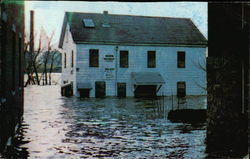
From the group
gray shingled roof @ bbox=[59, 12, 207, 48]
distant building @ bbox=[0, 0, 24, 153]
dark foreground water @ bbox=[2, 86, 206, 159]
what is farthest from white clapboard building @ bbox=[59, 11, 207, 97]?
distant building @ bbox=[0, 0, 24, 153]

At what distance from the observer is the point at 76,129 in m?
12.1

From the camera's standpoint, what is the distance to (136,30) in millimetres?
34031

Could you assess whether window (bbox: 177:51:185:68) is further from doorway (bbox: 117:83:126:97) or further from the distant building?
the distant building

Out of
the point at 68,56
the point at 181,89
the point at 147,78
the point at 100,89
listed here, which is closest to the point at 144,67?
the point at 147,78

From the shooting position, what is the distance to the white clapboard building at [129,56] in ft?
103

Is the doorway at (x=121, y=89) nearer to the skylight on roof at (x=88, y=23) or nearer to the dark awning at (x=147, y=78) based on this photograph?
the dark awning at (x=147, y=78)

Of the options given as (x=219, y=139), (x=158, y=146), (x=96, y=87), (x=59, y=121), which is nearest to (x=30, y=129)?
(x=59, y=121)

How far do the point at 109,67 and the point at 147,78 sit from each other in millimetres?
3278

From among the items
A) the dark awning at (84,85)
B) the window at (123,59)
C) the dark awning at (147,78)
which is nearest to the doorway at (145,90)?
the dark awning at (147,78)

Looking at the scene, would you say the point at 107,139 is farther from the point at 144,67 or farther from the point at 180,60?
the point at 180,60

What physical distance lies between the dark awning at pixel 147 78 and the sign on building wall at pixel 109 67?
1.72 metres

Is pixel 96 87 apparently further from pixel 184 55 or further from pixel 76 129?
pixel 76 129

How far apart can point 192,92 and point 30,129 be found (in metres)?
24.0

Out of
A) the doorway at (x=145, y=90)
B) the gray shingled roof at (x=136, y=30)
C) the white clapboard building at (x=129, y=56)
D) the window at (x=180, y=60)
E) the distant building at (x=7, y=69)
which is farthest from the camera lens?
the window at (x=180, y=60)
